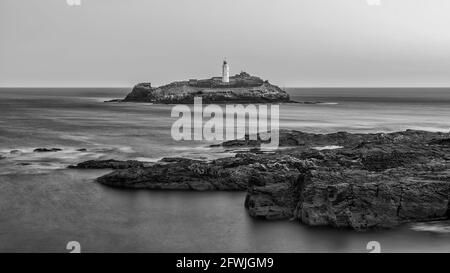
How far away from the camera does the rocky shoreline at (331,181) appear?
50.7 ft

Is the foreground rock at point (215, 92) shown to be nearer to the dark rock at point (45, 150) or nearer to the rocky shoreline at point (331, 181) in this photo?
the dark rock at point (45, 150)

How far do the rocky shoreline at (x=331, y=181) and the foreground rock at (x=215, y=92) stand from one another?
70442 millimetres

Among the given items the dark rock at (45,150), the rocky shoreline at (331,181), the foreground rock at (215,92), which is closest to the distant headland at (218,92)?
the foreground rock at (215,92)

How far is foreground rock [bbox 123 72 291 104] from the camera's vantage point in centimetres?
9506

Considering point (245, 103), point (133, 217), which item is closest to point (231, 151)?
point (133, 217)

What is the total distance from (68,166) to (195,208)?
9.59 meters

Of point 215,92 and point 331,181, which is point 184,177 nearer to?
point 331,181

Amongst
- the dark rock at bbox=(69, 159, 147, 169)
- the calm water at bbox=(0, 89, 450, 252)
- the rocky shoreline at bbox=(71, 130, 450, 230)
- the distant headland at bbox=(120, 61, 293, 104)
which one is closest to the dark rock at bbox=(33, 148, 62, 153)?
the calm water at bbox=(0, 89, 450, 252)

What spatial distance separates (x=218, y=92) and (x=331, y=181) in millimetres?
79519

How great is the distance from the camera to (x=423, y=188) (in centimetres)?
1589
